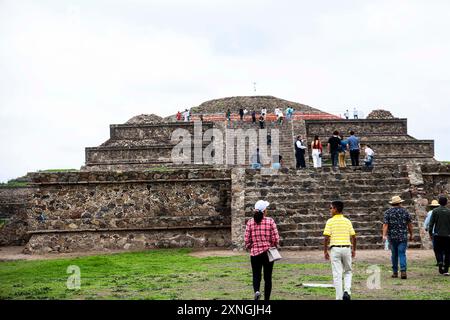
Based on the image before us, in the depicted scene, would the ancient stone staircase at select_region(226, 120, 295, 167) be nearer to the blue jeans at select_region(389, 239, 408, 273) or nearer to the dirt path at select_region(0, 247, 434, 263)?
the dirt path at select_region(0, 247, 434, 263)

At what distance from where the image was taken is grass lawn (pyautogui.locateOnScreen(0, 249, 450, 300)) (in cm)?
815

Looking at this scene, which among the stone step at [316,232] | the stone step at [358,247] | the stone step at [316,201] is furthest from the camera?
the stone step at [316,201]

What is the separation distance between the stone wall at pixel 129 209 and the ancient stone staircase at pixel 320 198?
3.30 ft

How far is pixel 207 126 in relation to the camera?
24.0 m

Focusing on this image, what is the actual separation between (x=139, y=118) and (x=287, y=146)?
724cm

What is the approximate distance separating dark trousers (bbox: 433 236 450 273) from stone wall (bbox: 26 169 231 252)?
18.4 ft

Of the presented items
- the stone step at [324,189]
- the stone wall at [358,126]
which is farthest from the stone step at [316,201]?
the stone wall at [358,126]

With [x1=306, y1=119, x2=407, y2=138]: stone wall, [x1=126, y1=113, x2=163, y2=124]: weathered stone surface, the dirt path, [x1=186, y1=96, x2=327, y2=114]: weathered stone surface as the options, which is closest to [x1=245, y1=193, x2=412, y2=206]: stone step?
the dirt path

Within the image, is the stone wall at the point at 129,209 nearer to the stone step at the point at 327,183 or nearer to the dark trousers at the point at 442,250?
the stone step at the point at 327,183

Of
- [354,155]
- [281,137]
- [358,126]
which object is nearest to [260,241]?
[354,155]

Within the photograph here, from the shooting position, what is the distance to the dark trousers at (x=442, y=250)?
391 inches

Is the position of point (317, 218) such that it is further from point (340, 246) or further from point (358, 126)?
point (358, 126)

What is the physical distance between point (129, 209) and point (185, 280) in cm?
585

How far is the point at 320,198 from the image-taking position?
1456 cm
